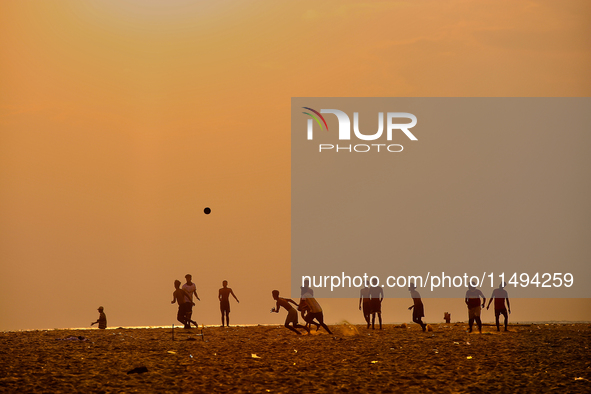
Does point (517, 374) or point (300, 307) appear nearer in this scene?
point (517, 374)

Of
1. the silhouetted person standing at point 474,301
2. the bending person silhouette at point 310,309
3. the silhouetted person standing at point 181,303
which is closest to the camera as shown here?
the bending person silhouette at point 310,309

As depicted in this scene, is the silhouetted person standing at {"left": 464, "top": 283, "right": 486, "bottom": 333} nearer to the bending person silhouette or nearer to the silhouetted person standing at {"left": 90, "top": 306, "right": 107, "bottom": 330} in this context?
the bending person silhouette

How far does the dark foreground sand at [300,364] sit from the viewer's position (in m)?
11.5

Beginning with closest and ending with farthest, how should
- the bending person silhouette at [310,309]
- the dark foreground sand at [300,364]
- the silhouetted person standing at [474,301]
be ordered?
1. the dark foreground sand at [300,364]
2. the bending person silhouette at [310,309]
3. the silhouetted person standing at [474,301]

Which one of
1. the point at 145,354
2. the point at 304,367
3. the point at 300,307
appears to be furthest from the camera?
the point at 300,307

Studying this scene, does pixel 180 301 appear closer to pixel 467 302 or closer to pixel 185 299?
pixel 185 299

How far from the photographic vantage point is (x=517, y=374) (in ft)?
41.2

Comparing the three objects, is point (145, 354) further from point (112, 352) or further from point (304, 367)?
point (304, 367)

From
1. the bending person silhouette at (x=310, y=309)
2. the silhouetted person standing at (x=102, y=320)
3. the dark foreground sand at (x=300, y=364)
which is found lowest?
the dark foreground sand at (x=300, y=364)

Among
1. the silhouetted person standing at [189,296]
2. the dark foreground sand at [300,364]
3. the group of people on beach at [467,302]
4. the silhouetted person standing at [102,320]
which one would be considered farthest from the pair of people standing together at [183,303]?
the group of people on beach at [467,302]

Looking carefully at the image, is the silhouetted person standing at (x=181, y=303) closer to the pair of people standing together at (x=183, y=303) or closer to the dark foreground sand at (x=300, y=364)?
the pair of people standing together at (x=183, y=303)

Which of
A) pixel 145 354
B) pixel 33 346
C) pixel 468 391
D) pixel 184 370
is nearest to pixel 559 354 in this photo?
pixel 468 391

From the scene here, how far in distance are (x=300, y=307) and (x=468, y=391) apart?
10066 mm

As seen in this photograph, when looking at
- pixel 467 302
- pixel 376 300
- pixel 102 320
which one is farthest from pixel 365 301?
pixel 102 320
